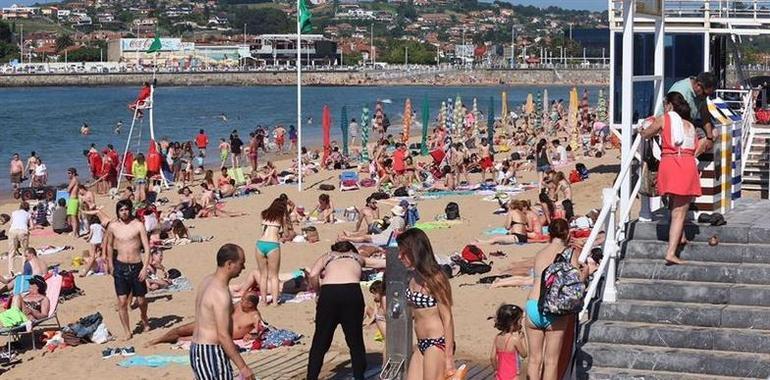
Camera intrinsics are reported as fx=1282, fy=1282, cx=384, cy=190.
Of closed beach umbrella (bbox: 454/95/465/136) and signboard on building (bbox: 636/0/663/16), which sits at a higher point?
signboard on building (bbox: 636/0/663/16)

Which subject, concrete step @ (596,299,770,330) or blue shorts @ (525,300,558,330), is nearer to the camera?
blue shorts @ (525,300,558,330)

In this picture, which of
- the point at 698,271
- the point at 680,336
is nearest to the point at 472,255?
the point at 698,271

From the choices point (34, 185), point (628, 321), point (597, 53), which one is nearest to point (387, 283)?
point (628, 321)

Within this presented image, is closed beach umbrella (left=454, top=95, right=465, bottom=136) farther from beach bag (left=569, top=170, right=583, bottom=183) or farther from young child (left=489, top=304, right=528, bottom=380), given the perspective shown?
young child (left=489, top=304, right=528, bottom=380)

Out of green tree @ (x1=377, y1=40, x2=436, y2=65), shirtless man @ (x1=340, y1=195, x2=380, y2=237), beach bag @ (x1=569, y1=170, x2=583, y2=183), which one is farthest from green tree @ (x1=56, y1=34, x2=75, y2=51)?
shirtless man @ (x1=340, y1=195, x2=380, y2=237)

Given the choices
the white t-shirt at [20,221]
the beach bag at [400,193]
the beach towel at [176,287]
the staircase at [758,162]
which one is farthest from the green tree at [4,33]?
the staircase at [758,162]

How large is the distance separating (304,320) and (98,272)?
178 inches

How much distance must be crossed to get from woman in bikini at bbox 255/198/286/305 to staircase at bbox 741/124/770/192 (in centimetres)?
502

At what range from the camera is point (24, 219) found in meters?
17.3

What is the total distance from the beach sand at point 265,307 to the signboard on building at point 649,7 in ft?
9.36

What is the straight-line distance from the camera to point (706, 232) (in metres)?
8.51

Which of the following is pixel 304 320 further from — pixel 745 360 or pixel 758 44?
pixel 758 44

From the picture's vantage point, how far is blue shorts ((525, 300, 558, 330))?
7.17 metres

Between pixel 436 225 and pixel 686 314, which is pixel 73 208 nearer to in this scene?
pixel 436 225
